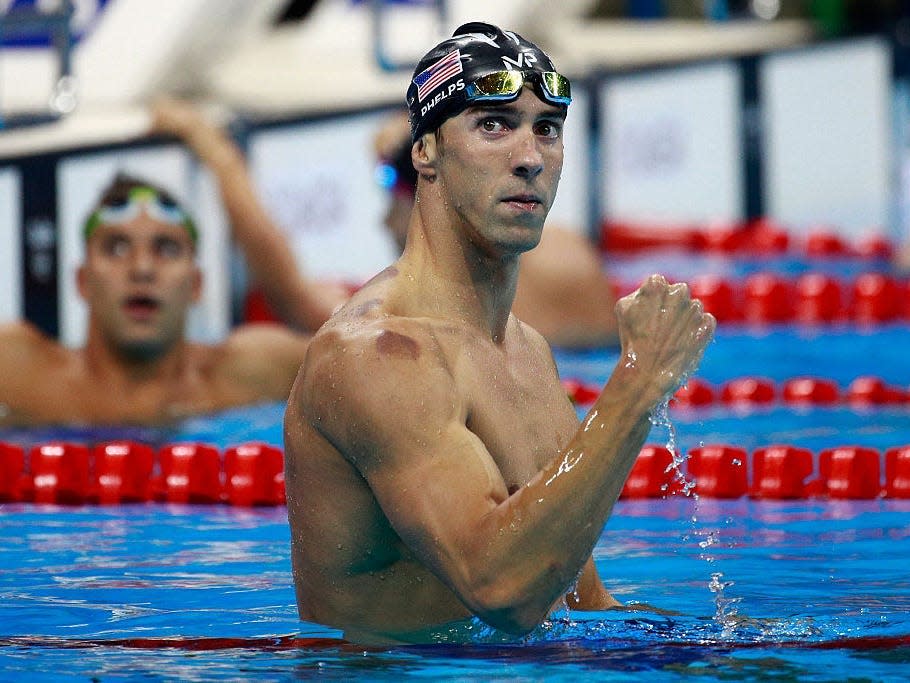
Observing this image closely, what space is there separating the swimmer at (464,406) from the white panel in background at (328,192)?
518 cm

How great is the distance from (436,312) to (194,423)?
3606 millimetres

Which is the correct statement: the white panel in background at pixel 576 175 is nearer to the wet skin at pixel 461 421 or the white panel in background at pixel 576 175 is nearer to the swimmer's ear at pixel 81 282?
the swimmer's ear at pixel 81 282

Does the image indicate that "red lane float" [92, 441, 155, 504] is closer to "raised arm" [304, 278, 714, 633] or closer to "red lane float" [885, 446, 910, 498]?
"red lane float" [885, 446, 910, 498]

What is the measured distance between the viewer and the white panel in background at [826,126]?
34.6ft

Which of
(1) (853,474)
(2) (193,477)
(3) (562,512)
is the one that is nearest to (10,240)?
(2) (193,477)

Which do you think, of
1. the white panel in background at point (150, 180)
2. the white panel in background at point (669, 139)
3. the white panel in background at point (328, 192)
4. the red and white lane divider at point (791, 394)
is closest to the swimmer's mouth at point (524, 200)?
the red and white lane divider at point (791, 394)

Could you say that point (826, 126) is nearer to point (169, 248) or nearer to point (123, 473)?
point (169, 248)

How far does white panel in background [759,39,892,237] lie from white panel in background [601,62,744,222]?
244mm

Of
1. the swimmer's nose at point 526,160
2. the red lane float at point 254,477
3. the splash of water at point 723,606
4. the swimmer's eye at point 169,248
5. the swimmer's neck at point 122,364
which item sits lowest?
the splash of water at point 723,606

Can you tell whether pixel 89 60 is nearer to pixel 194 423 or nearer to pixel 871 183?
pixel 194 423

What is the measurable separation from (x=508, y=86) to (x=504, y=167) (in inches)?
5.3

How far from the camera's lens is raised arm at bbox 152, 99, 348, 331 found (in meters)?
7.00

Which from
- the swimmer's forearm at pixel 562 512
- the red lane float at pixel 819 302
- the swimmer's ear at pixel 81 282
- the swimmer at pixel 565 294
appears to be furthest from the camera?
the red lane float at pixel 819 302

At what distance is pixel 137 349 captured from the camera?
6.33m
